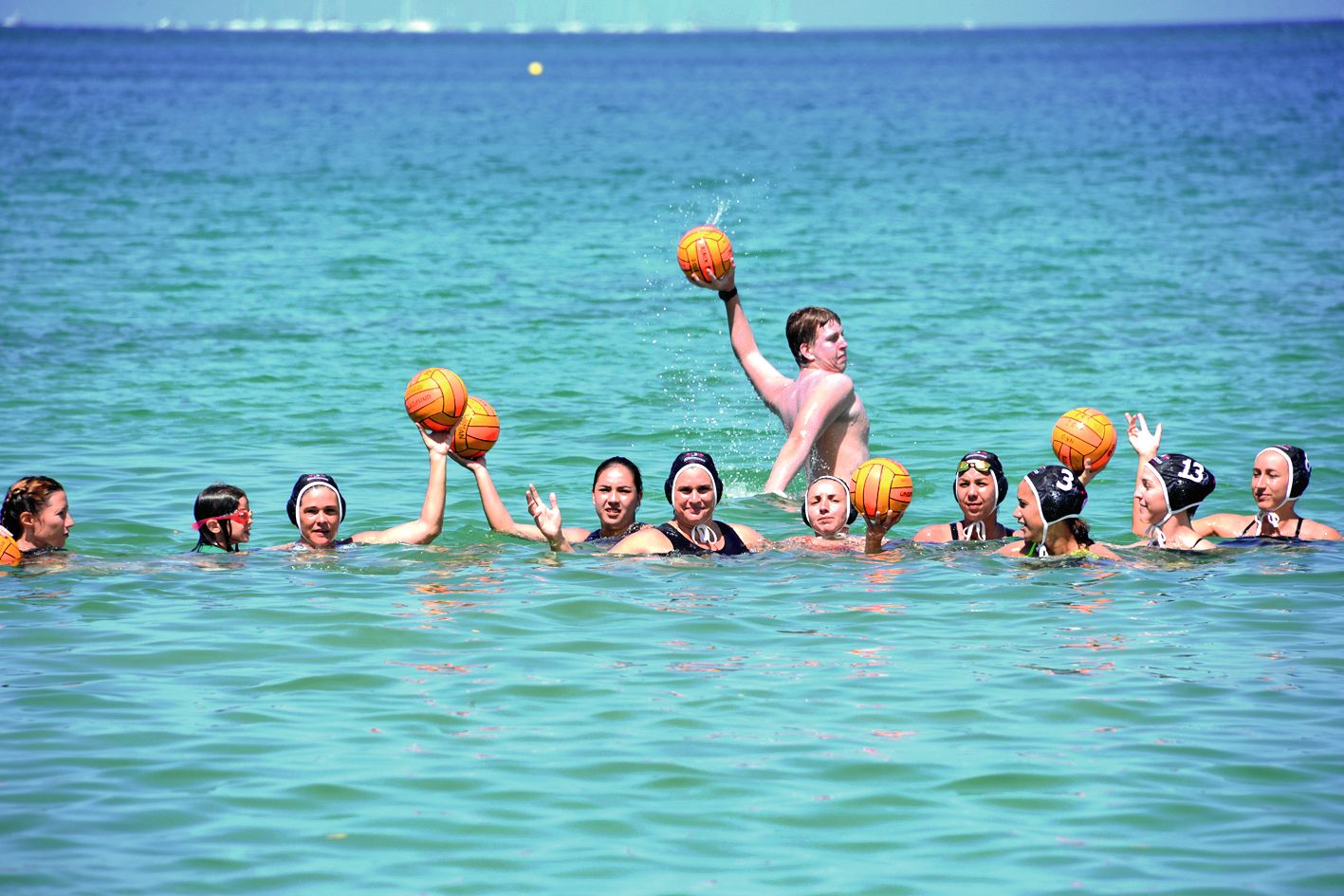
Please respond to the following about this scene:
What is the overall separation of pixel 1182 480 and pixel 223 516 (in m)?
7.44

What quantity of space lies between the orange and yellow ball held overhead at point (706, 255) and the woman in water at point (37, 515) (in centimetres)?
561

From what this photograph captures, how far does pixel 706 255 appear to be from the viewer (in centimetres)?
1441

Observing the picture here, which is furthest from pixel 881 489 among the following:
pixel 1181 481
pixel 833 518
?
pixel 1181 481

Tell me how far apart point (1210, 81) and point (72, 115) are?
263 ft

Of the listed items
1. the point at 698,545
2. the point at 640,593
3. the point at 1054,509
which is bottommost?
the point at 640,593

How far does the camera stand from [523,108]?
3962 inches

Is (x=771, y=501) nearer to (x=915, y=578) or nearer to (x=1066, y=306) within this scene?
(x=915, y=578)

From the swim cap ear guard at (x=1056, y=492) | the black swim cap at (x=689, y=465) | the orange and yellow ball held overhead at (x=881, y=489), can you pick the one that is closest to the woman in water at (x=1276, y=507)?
the swim cap ear guard at (x=1056, y=492)

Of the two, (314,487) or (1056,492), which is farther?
(314,487)

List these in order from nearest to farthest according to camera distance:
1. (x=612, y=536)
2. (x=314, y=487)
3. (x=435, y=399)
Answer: (x=435, y=399) → (x=314, y=487) → (x=612, y=536)

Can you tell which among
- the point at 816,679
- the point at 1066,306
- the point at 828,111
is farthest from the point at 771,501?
the point at 828,111

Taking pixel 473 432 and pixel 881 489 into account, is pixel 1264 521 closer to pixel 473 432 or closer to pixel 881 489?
pixel 881 489

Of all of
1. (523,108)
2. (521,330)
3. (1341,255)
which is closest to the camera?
(521,330)

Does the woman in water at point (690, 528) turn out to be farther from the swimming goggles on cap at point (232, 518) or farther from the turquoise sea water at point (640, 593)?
the swimming goggles on cap at point (232, 518)
